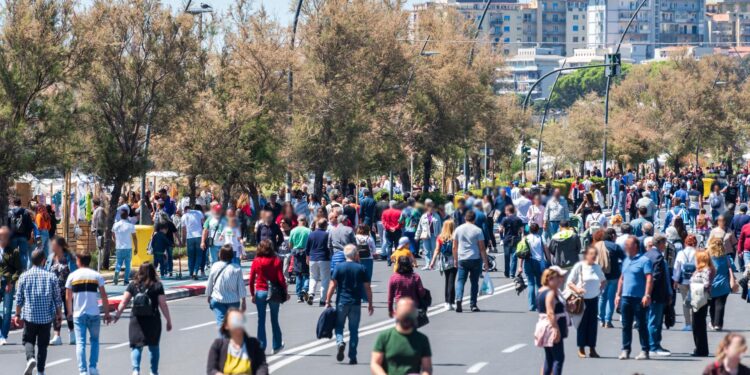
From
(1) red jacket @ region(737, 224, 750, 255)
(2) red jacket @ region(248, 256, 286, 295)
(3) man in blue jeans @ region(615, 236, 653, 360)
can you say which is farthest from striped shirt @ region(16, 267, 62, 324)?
(1) red jacket @ region(737, 224, 750, 255)

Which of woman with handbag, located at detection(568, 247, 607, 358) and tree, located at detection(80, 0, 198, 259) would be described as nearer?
woman with handbag, located at detection(568, 247, 607, 358)

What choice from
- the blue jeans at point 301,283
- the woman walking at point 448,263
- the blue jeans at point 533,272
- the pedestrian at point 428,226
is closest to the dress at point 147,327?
the woman walking at point 448,263

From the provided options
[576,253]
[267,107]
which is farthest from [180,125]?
[576,253]

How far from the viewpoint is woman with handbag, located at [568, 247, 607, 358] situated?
16781 millimetres

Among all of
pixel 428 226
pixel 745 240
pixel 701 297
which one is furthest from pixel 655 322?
pixel 428 226

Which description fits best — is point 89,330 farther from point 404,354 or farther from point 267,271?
point 404,354

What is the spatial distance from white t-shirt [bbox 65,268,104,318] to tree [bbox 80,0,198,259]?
14282mm

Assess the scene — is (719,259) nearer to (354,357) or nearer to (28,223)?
(354,357)

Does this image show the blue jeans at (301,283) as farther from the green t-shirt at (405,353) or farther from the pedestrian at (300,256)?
the green t-shirt at (405,353)

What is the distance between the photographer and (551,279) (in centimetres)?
1420

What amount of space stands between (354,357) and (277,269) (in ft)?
4.52

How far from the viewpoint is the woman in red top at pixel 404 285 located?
1611 cm

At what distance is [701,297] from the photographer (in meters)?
17.3

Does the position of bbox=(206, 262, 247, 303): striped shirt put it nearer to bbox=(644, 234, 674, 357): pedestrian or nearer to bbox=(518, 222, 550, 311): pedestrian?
bbox=(644, 234, 674, 357): pedestrian
